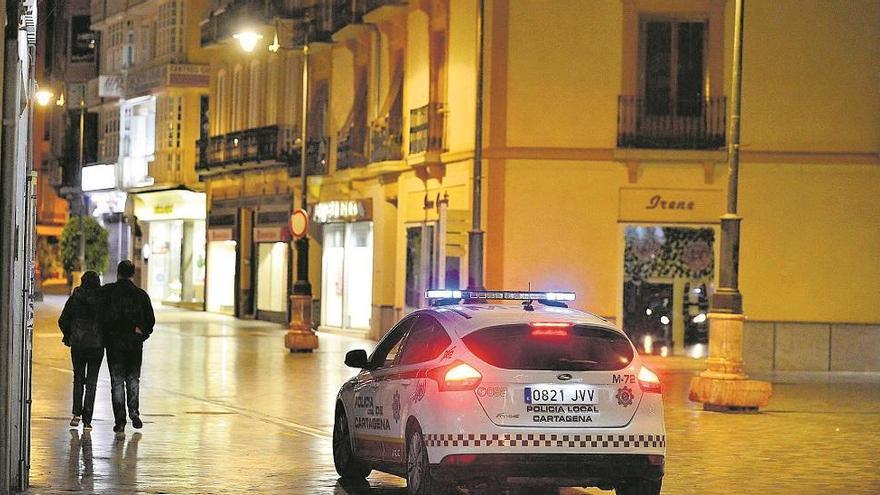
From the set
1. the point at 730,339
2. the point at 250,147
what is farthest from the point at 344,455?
the point at 250,147

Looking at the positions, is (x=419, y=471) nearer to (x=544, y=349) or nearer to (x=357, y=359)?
(x=544, y=349)

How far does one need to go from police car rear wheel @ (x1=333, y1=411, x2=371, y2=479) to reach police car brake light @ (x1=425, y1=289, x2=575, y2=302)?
62.6 inches

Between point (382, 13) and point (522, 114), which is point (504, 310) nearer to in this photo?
point (522, 114)

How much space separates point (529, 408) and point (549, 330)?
2.13 ft

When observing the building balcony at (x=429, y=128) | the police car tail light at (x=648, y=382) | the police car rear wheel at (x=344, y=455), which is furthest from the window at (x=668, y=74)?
the police car tail light at (x=648, y=382)

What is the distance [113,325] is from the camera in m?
17.4

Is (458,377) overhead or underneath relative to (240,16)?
underneath

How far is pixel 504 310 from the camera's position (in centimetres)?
1289

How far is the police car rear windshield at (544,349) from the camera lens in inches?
477

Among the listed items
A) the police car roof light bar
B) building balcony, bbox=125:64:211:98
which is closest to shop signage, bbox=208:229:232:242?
building balcony, bbox=125:64:211:98

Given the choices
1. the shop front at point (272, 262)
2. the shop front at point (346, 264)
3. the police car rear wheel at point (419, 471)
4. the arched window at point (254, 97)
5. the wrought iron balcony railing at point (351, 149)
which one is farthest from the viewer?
the arched window at point (254, 97)

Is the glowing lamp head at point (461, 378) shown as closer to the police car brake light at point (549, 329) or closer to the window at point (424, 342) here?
the window at point (424, 342)

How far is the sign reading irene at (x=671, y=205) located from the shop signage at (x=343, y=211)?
10.3 m

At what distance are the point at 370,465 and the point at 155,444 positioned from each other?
3.76 meters
